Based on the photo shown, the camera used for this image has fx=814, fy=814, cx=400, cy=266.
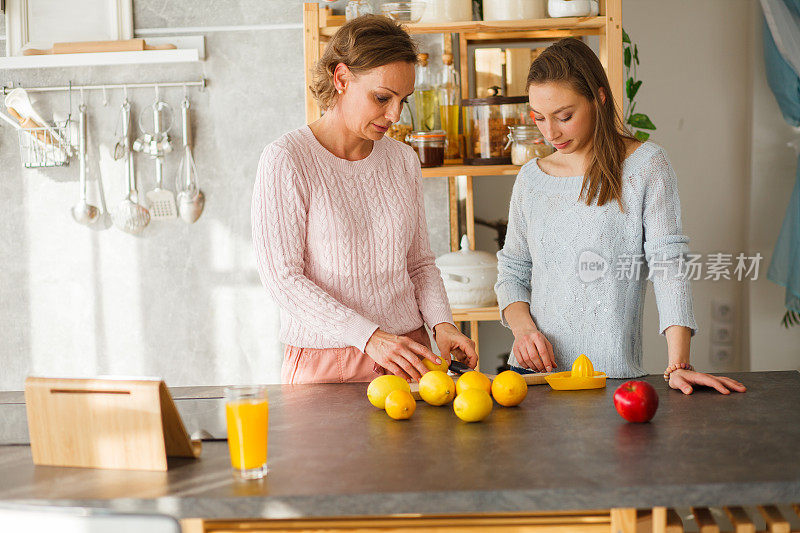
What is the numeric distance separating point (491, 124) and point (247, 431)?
1.77 metres

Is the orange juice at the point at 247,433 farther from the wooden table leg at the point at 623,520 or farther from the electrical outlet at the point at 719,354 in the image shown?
the electrical outlet at the point at 719,354

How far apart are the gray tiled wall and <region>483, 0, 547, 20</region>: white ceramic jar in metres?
0.82

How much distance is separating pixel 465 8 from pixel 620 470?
6.29 ft

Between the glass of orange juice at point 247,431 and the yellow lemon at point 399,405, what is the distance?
0.99ft

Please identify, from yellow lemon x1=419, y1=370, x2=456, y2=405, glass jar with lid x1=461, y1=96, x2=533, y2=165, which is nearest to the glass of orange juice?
yellow lemon x1=419, y1=370, x2=456, y2=405

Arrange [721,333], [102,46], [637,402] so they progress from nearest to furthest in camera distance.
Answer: [637,402]
[102,46]
[721,333]

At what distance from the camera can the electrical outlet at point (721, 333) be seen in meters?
3.71

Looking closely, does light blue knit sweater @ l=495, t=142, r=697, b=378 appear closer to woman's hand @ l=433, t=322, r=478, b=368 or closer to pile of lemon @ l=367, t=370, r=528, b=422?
woman's hand @ l=433, t=322, r=478, b=368

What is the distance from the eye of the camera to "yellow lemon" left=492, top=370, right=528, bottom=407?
149 cm

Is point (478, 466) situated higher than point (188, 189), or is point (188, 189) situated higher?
point (188, 189)

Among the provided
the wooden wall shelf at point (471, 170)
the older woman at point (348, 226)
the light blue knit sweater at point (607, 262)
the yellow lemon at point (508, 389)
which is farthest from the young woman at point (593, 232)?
the wooden wall shelf at point (471, 170)

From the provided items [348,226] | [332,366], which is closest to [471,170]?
[348,226]

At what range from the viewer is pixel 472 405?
1.39m

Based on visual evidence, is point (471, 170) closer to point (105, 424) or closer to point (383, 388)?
point (383, 388)
